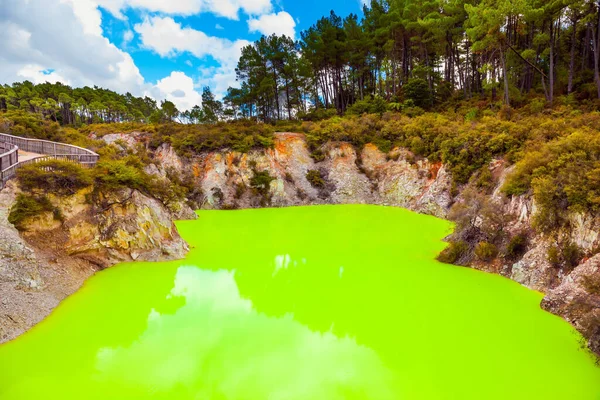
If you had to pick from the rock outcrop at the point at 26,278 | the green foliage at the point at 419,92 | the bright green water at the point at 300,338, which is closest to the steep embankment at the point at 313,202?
the rock outcrop at the point at 26,278

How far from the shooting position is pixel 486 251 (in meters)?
12.0

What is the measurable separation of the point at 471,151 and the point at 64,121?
75.6 meters

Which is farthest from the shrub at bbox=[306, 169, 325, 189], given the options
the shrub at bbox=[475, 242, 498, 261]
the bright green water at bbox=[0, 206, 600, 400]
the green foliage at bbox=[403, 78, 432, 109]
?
the shrub at bbox=[475, 242, 498, 261]

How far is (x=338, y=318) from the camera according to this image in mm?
8633

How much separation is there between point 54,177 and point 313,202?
18899 mm

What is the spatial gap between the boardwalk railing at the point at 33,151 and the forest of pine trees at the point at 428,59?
25.6m

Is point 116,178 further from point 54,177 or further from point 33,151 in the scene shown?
point 33,151

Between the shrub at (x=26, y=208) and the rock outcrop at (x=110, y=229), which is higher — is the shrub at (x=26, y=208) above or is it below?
above

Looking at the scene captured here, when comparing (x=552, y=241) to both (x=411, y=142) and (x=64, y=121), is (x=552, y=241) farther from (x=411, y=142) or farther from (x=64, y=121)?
(x=64, y=121)

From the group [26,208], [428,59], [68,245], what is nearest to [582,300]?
[68,245]

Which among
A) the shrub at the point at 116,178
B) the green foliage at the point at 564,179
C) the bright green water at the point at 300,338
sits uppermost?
the shrub at the point at 116,178

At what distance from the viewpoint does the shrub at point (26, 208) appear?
1056 cm

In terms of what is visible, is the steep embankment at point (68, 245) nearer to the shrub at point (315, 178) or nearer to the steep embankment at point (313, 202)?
the steep embankment at point (313, 202)

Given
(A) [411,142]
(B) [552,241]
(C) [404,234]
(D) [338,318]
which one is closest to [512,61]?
(A) [411,142]
